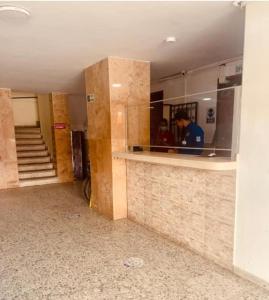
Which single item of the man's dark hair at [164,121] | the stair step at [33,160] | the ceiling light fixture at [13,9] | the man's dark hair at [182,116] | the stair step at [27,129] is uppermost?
the ceiling light fixture at [13,9]

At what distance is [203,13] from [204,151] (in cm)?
145

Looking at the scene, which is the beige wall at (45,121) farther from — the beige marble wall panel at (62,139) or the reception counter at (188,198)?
the reception counter at (188,198)

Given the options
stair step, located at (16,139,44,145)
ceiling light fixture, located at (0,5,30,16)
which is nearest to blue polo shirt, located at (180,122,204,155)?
ceiling light fixture, located at (0,5,30,16)

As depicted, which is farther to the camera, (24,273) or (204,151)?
(204,151)

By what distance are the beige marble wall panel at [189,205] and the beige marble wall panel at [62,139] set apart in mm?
4095

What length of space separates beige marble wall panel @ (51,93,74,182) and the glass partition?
3.97 meters

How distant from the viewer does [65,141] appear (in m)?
7.45

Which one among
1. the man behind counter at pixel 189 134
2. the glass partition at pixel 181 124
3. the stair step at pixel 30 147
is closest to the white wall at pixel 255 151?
the glass partition at pixel 181 124

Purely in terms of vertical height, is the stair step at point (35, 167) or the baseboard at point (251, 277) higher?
the stair step at point (35, 167)

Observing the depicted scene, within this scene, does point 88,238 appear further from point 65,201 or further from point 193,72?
point 193,72

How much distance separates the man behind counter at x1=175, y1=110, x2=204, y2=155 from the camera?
3.18 m

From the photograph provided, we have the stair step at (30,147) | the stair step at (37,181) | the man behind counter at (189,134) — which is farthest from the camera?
the stair step at (30,147)

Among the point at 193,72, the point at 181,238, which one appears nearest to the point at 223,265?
the point at 181,238

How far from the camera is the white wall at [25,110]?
30.2 ft
